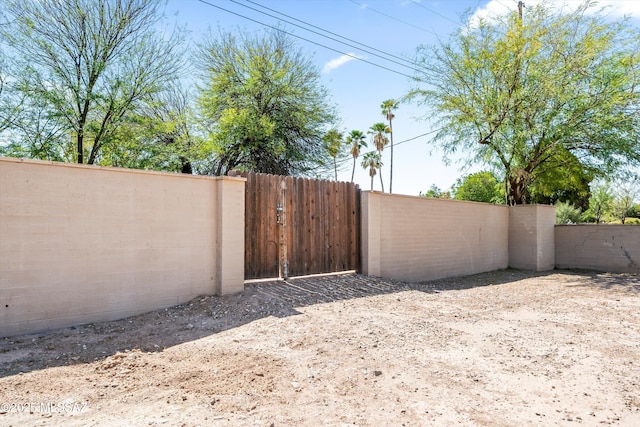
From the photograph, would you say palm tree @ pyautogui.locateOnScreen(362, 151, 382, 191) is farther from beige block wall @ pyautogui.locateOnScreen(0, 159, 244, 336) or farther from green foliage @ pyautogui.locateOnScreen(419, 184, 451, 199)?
beige block wall @ pyautogui.locateOnScreen(0, 159, 244, 336)

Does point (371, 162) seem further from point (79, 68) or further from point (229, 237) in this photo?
point (229, 237)

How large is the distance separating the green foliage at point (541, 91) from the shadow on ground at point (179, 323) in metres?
6.16

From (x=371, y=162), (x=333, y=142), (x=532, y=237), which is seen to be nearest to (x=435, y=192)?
(x=371, y=162)

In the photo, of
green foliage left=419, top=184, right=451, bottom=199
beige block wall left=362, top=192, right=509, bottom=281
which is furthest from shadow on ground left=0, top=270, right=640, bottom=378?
green foliage left=419, top=184, right=451, bottom=199

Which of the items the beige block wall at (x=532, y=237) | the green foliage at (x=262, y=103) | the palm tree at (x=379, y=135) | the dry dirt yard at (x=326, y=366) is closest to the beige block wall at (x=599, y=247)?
the beige block wall at (x=532, y=237)

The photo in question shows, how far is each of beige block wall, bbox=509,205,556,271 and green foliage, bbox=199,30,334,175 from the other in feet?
21.4

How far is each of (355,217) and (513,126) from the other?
19.5 ft

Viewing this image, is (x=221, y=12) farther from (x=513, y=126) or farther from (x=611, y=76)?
(x=611, y=76)

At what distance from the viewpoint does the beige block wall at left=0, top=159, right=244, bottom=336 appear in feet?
12.8

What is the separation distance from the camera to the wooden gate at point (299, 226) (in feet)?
19.2

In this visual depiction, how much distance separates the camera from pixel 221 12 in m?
8.84

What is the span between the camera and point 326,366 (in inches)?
126

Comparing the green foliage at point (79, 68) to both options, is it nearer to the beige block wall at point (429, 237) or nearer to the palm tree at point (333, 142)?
the palm tree at point (333, 142)

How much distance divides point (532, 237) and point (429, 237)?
410 centimetres
